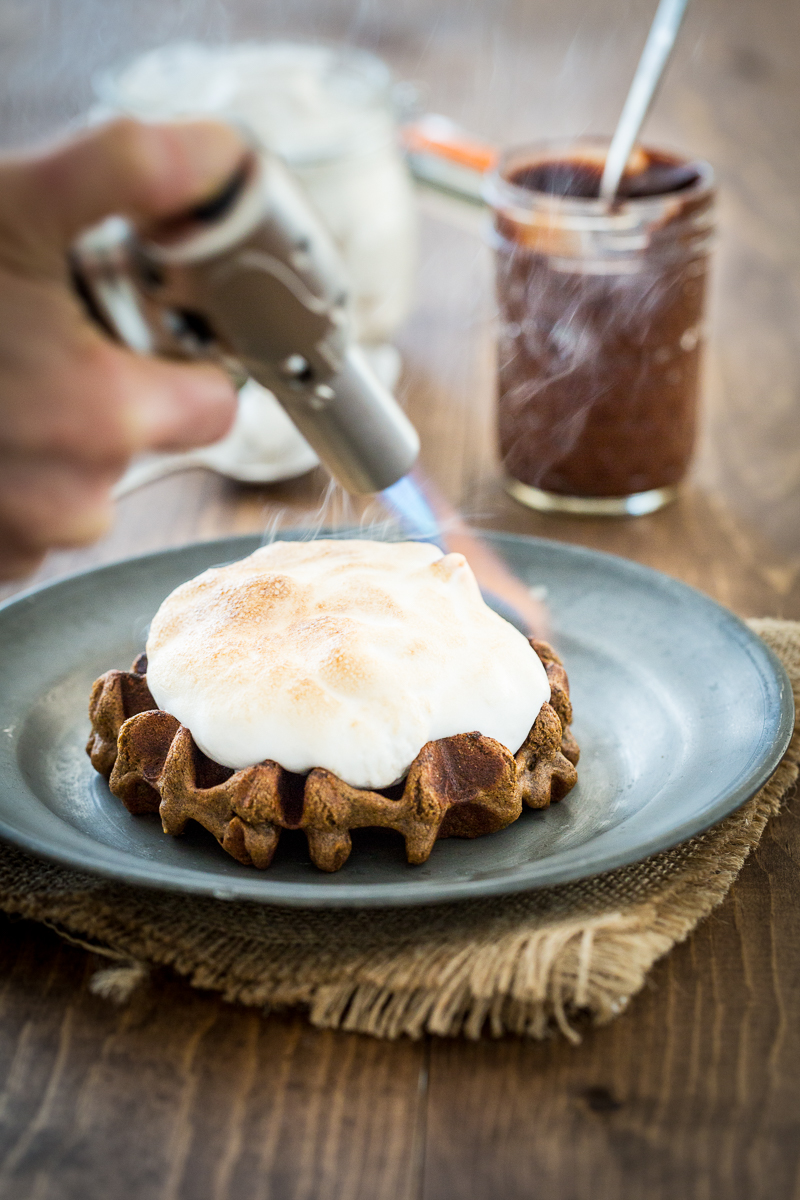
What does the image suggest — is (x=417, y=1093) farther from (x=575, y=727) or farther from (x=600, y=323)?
(x=600, y=323)

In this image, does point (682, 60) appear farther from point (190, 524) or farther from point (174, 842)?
point (174, 842)

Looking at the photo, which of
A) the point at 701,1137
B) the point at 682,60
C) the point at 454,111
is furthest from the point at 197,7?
the point at 701,1137

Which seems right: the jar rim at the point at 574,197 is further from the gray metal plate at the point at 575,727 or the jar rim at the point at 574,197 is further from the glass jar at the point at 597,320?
the gray metal plate at the point at 575,727

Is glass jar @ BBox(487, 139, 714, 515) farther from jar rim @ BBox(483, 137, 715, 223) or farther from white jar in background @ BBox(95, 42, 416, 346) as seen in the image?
white jar in background @ BBox(95, 42, 416, 346)

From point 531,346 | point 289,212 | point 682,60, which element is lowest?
point 682,60

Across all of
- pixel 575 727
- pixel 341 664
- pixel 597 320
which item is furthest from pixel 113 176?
pixel 597 320

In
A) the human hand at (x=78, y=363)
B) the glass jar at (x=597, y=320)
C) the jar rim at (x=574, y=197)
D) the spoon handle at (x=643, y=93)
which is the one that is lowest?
the glass jar at (x=597, y=320)

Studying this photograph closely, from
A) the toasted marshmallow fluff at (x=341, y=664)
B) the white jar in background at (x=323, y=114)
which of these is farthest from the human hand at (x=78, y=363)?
the white jar in background at (x=323, y=114)

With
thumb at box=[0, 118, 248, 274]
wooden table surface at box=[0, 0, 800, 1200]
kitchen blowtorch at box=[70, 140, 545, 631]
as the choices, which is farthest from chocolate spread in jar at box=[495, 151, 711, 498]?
thumb at box=[0, 118, 248, 274]
